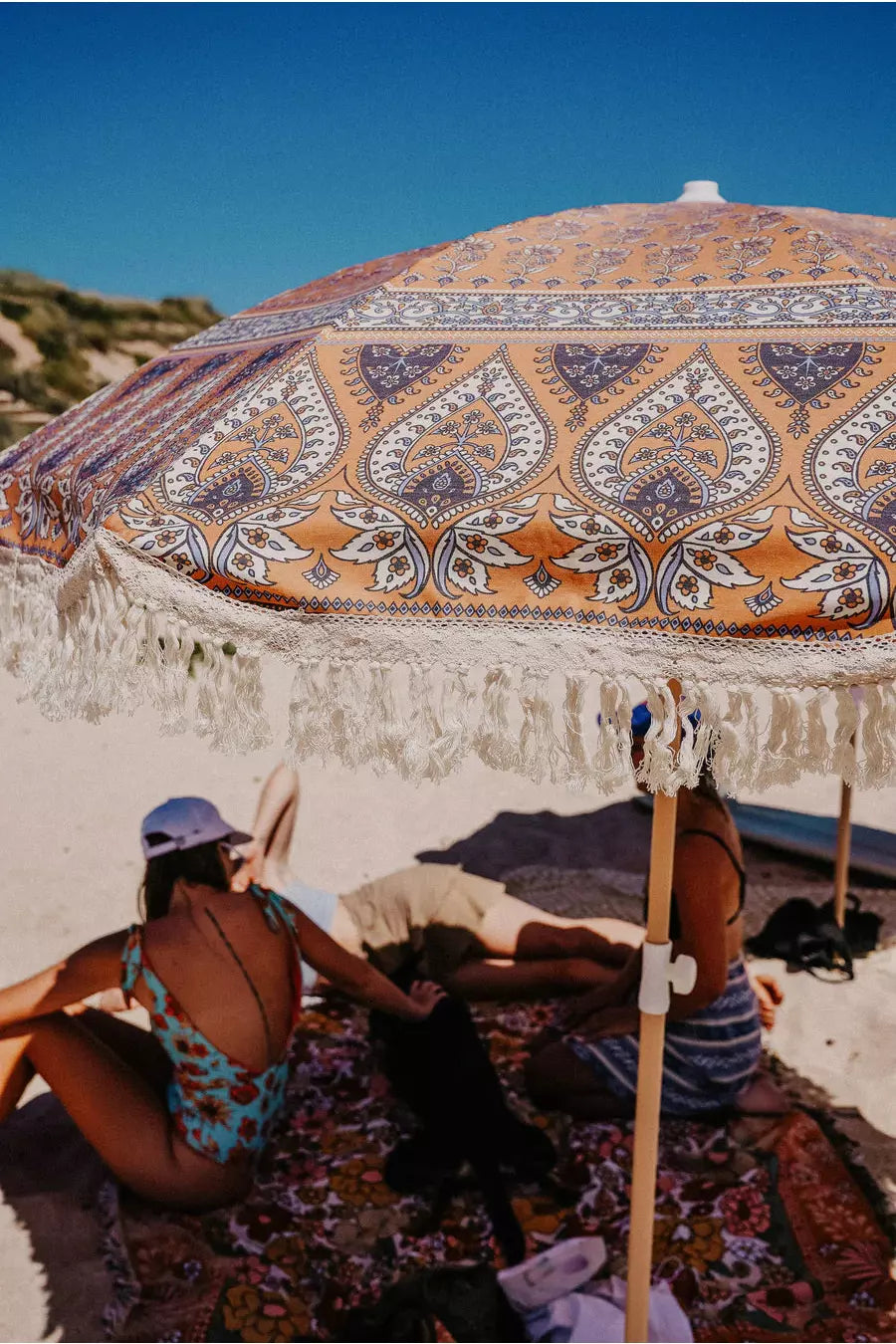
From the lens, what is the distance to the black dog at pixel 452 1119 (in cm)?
285

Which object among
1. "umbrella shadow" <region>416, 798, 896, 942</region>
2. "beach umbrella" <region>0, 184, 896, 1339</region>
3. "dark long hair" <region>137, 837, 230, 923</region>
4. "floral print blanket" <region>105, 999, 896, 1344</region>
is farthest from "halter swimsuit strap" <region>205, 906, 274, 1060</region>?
"umbrella shadow" <region>416, 798, 896, 942</region>

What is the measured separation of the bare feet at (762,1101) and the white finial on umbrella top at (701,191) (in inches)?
108

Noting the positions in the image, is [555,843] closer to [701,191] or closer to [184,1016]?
[184,1016]

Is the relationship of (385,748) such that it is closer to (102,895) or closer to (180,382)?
(180,382)

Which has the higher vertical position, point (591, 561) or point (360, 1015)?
point (591, 561)

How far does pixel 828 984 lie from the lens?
3.88 m

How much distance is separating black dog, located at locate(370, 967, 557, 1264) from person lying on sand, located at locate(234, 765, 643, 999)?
2.10 feet

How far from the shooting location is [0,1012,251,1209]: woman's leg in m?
2.78

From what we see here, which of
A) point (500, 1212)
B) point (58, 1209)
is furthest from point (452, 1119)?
point (58, 1209)

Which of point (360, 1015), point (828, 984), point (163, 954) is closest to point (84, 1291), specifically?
point (163, 954)

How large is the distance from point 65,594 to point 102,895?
11.7 ft

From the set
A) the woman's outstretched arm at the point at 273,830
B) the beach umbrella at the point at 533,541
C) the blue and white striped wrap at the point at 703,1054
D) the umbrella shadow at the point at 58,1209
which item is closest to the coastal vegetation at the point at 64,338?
the woman's outstretched arm at the point at 273,830

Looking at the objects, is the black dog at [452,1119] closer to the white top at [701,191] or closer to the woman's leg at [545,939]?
the woman's leg at [545,939]

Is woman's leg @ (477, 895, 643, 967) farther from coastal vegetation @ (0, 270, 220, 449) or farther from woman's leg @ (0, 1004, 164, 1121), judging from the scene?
coastal vegetation @ (0, 270, 220, 449)
